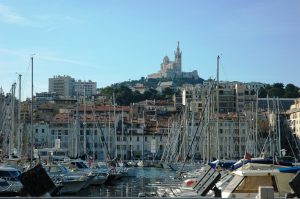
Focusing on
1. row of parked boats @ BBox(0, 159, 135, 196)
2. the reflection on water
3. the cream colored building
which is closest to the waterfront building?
the cream colored building

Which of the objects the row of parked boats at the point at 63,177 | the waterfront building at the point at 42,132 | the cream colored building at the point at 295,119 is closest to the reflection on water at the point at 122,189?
the row of parked boats at the point at 63,177

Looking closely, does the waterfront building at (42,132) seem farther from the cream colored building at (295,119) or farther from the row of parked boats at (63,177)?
the row of parked boats at (63,177)

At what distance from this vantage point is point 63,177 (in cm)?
3984

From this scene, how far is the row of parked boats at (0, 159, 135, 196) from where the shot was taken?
93.8 feet

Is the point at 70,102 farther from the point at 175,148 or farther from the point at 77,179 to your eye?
the point at 77,179

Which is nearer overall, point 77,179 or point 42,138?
point 77,179

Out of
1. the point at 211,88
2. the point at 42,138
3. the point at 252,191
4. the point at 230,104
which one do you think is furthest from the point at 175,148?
the point at 230,104

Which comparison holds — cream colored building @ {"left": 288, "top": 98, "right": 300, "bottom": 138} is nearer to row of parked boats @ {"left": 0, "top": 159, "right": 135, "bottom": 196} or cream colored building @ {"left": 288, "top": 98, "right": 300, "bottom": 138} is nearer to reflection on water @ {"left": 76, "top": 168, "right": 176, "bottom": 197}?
row of parked boats @ {"left": 0, "top": 159, "right": 135, "bottom": 196}

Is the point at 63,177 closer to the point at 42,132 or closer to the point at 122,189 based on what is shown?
the point at 122,189

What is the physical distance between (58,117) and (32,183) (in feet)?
439

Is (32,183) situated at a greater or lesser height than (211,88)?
lesser

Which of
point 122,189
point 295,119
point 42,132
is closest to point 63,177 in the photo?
point 122,189

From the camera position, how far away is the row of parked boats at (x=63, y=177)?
2858cm

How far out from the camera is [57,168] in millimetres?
42219
